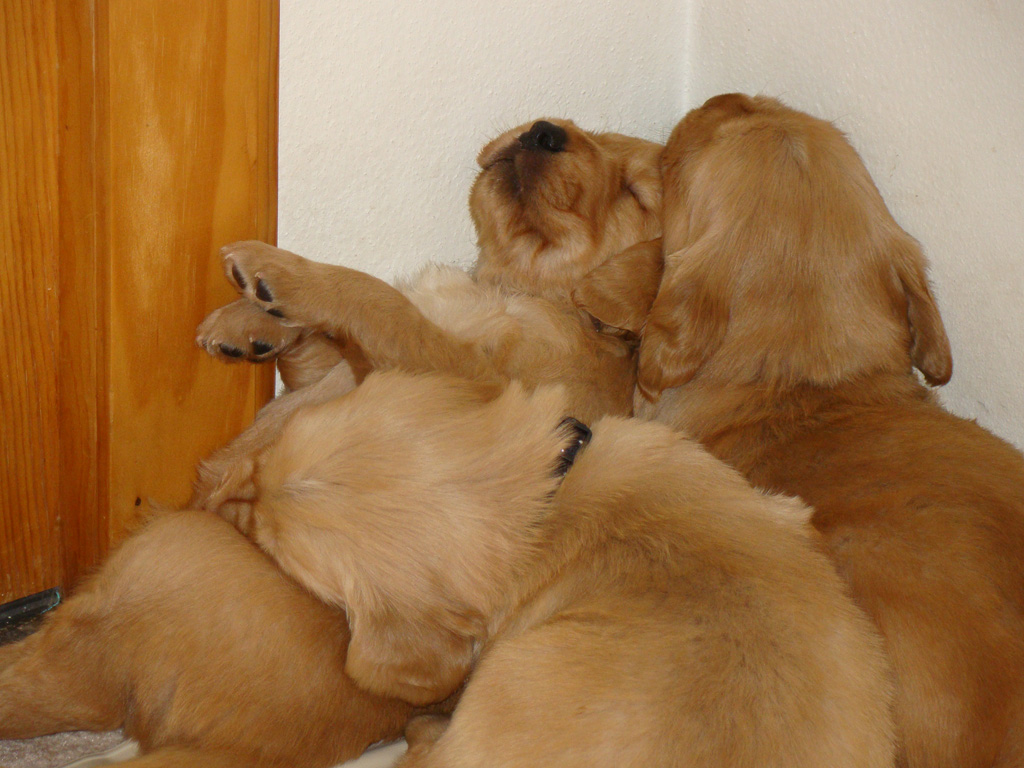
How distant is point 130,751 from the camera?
71.6 inches

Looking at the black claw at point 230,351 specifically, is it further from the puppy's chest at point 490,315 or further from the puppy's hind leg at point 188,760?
the puppy's hind leg at point 188,760

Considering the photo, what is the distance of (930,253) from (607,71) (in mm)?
1015

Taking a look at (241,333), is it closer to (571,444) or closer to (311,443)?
(311,443)

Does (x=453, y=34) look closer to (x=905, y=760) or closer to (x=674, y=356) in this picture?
(x=674, y=356)

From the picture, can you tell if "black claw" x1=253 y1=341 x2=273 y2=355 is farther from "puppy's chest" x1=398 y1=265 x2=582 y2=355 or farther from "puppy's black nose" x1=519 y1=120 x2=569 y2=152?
"puppy's black nose" x1=519 y1=120 x2=569 y2=152

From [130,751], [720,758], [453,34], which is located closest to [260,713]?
[130,751]

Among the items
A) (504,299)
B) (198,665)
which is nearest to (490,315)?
(504,299)

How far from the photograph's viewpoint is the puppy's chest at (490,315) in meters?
2.32

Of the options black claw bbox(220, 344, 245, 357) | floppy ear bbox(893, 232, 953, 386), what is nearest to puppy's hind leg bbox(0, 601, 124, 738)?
black claw bbox(220, 344, 245, 357)

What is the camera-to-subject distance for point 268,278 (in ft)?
6.72

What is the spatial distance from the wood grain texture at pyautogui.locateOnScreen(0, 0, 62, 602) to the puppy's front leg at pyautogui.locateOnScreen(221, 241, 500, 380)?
Answer: 37cm

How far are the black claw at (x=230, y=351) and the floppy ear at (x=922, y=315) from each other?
4.76 feet

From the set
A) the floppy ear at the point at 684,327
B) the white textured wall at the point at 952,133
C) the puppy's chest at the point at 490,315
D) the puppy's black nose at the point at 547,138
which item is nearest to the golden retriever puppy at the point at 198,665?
the puppy's chest at the point at 490,315

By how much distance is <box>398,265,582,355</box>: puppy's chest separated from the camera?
232 cm
